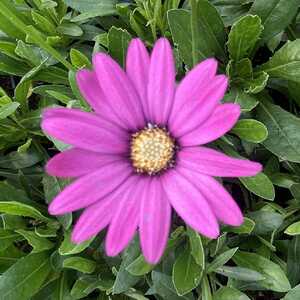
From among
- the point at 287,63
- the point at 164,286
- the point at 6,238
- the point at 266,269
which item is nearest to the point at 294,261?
the point at 266,269

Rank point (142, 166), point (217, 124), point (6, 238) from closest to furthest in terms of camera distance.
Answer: point (217, 124) → point (142, 166) → point (6, 238)

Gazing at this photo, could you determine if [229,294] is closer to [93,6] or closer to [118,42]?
[118,42]

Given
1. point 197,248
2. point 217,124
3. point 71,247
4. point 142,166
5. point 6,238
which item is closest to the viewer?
point 217,124

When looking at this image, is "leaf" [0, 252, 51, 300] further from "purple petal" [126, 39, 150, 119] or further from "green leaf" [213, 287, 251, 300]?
"purple petal" [126, 39, 150, 119]

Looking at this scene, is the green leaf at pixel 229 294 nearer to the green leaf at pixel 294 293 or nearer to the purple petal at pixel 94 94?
the green leaf at pixel 294 293

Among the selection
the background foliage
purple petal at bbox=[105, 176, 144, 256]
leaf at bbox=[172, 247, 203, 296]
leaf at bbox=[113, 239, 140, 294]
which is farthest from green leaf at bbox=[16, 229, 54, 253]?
purple petal at bbox=[105, 176, 144, 256]

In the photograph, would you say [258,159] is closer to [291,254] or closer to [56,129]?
[291,254]

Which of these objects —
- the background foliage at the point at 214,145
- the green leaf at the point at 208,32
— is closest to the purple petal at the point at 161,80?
the background foliage at the point at 214,145
